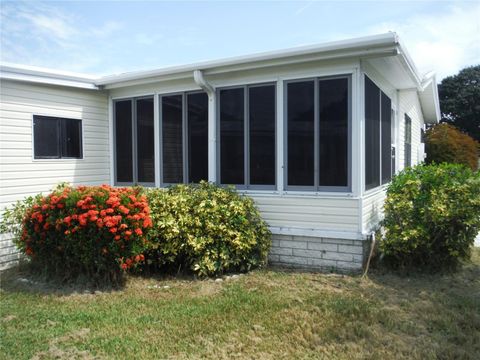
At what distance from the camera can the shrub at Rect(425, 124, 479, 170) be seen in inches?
722

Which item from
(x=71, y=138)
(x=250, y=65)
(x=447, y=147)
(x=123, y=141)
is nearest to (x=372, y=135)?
(x=250, y=65)

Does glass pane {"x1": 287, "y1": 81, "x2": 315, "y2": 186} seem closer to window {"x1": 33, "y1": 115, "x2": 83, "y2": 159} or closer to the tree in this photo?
window {"x1": 33, "y1": 115, "x2": 83, "y2": 159}

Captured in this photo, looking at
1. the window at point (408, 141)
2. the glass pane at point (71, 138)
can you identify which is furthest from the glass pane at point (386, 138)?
the glass pane at point (71, 138)

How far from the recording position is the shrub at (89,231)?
192 inches

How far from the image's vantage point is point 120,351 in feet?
11.3

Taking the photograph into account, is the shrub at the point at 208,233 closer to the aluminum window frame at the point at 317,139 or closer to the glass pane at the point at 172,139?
the aluminum window frame at the point at 317,139

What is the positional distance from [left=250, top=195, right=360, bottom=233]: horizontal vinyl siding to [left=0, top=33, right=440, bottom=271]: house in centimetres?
1

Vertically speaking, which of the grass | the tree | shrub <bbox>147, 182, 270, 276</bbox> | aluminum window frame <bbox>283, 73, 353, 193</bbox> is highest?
the tree

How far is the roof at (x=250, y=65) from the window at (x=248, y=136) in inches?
17.0

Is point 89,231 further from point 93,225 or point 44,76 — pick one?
point 44,76

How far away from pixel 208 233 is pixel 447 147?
16383 mm

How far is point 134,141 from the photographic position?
24.4ft

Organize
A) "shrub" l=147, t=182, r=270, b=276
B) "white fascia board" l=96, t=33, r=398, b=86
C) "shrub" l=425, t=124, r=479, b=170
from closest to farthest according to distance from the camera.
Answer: "white fascia board" l=96, t=33, r=398, b=86, "shrub" l=147, t=182, r=270, b=276, "shrub" l=425, t=124, r=479, b=170

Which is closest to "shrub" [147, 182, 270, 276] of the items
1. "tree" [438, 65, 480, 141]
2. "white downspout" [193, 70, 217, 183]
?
"white downspout" [193, 70, 217, 183]
